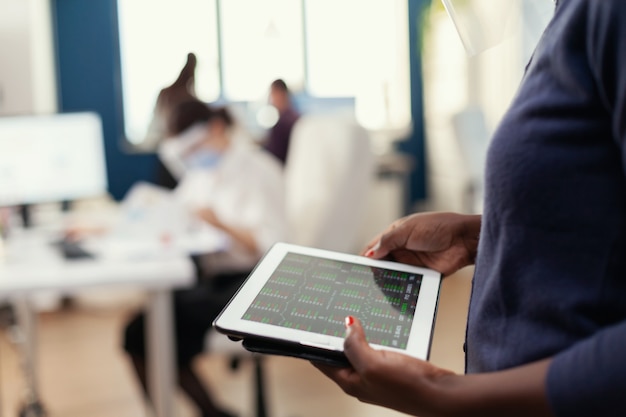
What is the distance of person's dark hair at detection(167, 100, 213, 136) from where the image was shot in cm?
228

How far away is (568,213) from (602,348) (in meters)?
0.11

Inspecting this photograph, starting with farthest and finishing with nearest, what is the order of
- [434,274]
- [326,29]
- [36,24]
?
[326,29]
[36,24]
[434,274]

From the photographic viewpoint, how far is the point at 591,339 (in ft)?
1.69

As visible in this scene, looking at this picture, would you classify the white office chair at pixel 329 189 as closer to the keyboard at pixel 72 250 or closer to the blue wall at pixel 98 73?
the keyboard at pixel 72 250

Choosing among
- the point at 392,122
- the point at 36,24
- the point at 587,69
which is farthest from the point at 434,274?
the point at 392,122

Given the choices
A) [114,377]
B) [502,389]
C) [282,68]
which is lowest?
[114,377]

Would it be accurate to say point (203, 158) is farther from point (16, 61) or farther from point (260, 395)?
point (16, 61)

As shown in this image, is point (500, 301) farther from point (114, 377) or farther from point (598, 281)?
point (114, 377)

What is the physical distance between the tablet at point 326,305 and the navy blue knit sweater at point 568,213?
12cm

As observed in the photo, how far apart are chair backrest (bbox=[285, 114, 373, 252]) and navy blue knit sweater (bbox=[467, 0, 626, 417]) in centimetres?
139

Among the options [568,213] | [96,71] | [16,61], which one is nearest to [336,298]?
[568,213]

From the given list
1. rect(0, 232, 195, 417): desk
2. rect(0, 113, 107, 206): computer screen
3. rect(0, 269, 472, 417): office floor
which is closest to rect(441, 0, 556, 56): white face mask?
rect(0, 232, 195, 417): desk

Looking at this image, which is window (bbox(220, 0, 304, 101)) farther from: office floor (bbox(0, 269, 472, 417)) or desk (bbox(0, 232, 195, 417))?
desk (bbox(0, 232, 195, 417))

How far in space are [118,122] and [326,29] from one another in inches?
63.4
